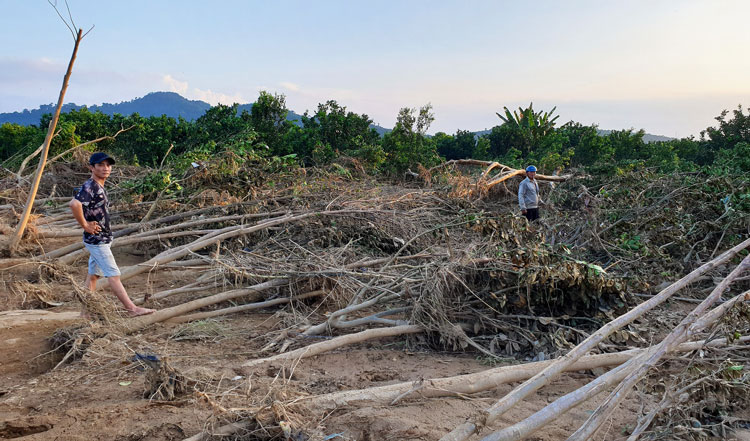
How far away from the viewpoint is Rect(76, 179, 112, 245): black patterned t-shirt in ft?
13.2

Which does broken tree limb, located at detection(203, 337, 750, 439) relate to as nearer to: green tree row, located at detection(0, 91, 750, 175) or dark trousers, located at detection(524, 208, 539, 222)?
dark trousers, located at detection(524, 208, 539, 222)

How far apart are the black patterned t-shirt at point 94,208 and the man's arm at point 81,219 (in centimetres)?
6

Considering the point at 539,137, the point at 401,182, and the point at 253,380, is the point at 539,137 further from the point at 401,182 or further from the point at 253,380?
the point at 253,380

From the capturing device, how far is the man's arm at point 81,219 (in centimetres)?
388

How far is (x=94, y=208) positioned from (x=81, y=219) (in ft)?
0.63

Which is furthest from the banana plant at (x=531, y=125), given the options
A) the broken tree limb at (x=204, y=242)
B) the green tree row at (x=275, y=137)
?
the broken tree limb at (x=204, y=242)

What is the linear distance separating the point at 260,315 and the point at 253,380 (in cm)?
161

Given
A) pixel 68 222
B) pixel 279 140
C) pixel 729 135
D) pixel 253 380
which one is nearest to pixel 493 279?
pixel 253 380

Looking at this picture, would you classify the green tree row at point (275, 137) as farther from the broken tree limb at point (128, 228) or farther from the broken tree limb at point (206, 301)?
the broken tree limb at point (206, 301)

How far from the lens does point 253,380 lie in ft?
9.60

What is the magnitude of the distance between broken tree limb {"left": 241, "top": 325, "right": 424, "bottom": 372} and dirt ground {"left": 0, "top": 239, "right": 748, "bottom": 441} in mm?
71

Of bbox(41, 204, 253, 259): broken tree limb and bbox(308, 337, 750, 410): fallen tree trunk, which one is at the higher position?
bbox(41, 204, 253, 259): broken tree limb

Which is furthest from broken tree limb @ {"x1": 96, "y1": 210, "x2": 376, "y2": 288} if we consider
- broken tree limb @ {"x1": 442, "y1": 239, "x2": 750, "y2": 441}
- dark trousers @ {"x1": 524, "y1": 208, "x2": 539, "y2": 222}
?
broken tree limb @ {"x1": 442, "y1": 239, "x2": 750, "y2": 441}

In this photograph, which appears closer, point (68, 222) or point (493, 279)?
point (493, 279)
